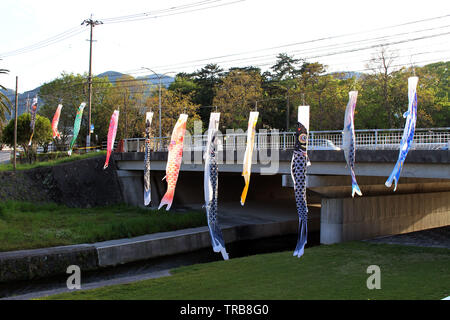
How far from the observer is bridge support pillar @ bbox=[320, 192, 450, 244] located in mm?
25297

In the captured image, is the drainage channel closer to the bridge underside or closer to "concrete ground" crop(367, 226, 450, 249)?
the bridge underside

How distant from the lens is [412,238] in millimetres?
25234

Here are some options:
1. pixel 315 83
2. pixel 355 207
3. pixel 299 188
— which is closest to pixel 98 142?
pixel 315 83

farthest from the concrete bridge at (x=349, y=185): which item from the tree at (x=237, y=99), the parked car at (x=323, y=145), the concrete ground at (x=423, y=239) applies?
the tree at (x=237, y=99)

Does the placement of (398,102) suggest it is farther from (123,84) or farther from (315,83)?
(123,84)

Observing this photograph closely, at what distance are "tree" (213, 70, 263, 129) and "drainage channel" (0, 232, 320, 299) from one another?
88.3 feet

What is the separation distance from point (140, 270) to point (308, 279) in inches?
368

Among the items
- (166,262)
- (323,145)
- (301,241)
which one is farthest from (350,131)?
(166,262)

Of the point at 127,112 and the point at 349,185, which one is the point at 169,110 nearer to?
the point at 127,112

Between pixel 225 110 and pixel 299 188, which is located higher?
pixel 225 110

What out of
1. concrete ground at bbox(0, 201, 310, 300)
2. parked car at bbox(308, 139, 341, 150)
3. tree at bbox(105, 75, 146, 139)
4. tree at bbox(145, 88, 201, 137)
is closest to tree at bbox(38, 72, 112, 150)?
tree at bbox(105, 75, 146, 139)

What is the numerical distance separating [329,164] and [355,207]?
12.7 ft

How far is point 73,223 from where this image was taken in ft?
89.9
